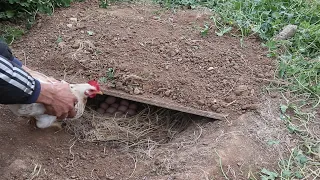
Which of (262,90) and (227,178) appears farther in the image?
→ (262,90)

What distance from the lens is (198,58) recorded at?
143 inches

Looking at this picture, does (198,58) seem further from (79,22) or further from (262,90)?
(79,22)

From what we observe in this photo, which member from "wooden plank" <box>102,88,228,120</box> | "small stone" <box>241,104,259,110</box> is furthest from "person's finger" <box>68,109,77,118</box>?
"small stone" <box>241,104,259,110</box>

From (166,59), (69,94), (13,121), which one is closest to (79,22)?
(166,59)

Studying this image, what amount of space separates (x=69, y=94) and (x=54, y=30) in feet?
5.12

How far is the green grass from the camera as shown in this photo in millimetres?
2865

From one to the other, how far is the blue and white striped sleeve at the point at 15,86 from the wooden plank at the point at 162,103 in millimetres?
915

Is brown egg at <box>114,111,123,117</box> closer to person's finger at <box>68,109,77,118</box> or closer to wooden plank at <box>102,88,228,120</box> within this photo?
wooden plank at <box>102,88,228,120</box>

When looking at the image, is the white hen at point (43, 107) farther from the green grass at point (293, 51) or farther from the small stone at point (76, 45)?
the green grass at point (293, 51)

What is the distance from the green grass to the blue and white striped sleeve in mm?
1484

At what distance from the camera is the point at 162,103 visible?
3256 mm

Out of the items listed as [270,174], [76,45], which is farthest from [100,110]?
[270,174]

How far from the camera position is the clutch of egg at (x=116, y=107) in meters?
3.47

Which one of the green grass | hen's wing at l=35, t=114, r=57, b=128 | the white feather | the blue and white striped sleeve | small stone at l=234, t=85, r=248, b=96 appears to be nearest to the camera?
the blue and white striped sleeve
